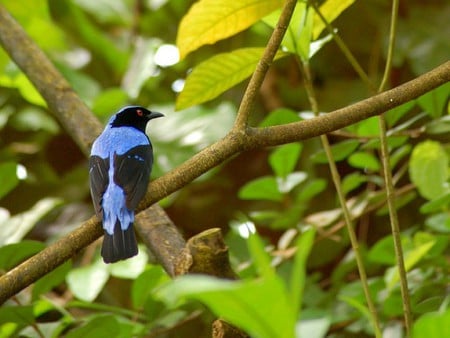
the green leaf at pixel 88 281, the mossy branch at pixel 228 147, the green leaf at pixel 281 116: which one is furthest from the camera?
the green leaf at pixel 88 281

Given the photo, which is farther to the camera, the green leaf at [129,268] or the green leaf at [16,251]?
the green leaf at [129,268]

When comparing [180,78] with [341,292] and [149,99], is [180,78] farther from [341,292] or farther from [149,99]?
[341,292]

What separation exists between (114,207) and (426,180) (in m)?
0.94

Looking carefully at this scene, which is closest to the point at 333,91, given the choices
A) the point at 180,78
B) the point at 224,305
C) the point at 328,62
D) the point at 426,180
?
the point at 328,62

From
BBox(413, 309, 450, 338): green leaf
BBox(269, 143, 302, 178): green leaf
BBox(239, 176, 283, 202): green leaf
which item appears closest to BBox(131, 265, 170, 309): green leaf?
BBox(239, 176, 283, 202): green leaf

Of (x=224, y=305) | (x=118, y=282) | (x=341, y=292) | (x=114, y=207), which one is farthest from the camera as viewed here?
(x=118, y=282)

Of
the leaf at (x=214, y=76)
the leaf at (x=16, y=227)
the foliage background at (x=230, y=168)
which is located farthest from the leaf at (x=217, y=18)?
the leaf at (x=16, y=227)

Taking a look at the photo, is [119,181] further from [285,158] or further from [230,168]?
[230,168]

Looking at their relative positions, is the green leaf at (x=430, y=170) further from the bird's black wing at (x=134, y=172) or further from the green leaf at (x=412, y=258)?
the bird's black wing at (x=134, y=172)

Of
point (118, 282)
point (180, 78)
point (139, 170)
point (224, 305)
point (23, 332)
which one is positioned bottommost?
point (224, 305)

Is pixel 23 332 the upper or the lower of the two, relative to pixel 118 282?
lower

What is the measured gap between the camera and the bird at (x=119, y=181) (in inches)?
81.0

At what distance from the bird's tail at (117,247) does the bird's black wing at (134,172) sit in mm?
78

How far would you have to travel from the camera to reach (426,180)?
7.86 feet
